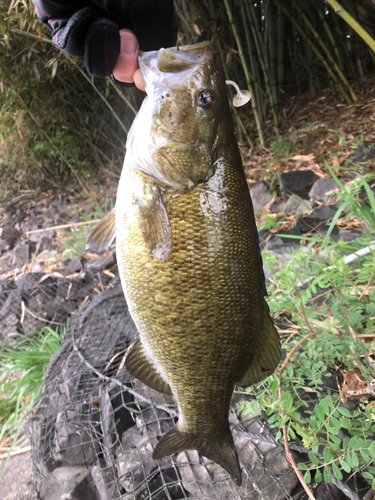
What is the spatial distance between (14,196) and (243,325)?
7381mm

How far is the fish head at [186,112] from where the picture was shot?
107 cm

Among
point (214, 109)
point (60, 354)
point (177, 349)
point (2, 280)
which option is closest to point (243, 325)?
point (177, 349)

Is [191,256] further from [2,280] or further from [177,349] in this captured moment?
[2,280]

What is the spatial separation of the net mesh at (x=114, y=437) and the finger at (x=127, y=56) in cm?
154

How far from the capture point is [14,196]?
7.16m

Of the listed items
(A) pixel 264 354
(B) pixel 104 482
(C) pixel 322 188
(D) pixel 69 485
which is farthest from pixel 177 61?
(C) pixel 322 188

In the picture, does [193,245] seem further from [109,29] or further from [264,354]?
[109,29]

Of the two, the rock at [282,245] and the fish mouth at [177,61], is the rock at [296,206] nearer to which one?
the rock at [282,245]

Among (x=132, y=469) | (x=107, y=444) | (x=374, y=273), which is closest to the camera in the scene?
(x=374, y=273)

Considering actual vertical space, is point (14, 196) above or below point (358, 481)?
below

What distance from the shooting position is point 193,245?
1.05 metres

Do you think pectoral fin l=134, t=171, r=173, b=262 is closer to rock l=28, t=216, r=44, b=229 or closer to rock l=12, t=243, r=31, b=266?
rock l=12, t=243, r=31, b=266

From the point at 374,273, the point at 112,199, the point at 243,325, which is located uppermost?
the point at 243,325

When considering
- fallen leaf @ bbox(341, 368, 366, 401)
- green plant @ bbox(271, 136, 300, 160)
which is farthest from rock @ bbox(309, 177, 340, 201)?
fallen leaf @ bbox(341, 368, 366, 401)
